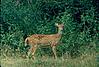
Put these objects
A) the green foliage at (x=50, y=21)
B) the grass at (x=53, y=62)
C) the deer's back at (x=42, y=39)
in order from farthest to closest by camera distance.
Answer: the green foliage at (x=50, y=21) < the deer's back at (x=42, y=39) < the grass at (x=53, y=62)

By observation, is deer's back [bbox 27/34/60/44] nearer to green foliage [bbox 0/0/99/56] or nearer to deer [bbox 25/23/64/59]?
deer [bbox 25/23/64/59]

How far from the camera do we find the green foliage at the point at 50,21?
15320 millimetres

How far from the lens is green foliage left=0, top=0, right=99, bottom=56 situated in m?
15.3

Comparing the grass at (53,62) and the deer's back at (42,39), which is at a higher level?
the deer's back at (42,39)

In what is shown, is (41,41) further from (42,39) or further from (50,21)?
(50,21)

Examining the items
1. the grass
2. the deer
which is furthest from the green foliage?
the grass

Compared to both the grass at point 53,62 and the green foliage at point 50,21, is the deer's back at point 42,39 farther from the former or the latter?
the grass at point 53,62

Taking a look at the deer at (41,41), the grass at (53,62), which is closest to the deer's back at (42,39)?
the deer at (41,41)

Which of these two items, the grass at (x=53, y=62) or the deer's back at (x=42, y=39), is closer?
the grass at (x=53, y=62)

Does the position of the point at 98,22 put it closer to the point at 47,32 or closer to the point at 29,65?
the point at 47,32

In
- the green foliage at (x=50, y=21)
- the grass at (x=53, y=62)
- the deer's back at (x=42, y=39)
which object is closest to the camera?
the grass at (x=53, y=62)

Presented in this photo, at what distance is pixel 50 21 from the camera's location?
16.7 meters

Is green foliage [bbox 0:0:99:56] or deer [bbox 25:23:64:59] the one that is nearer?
deer [bbox 25:23:64:59]

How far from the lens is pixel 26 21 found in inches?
641
